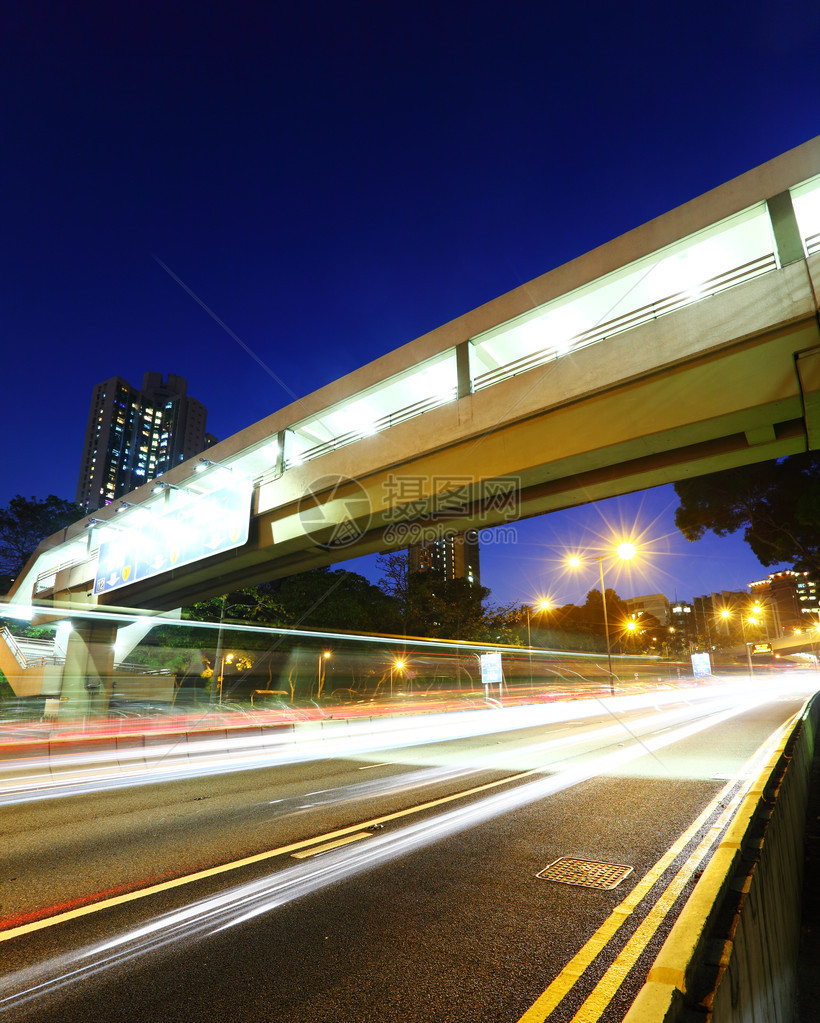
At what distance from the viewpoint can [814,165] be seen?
9031 millimetres

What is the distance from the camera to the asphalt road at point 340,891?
3211 millimetres

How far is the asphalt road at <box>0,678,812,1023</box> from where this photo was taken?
3.21 metres

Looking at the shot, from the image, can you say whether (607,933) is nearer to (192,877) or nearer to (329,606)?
(192,877)

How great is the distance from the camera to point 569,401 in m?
10.4

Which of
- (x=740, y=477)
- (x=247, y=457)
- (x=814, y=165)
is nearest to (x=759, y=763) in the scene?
(x=814, y=165)

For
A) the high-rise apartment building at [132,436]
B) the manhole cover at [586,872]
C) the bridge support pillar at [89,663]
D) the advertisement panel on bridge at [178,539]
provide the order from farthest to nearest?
1. the high-rise apartment building at [132,436]
2. the bridge support pillar at [89,663]
3. the advertisement panel on bridge at [178,539]
4. the manhole cover at [586,872]

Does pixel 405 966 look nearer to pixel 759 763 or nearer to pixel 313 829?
pixel 313 829

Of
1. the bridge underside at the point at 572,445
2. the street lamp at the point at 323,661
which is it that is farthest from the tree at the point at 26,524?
the bridge underside at the point at 572,445

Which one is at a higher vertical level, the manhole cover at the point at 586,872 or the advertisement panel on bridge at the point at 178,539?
the advertisement panel on bridge at the point at 178,539

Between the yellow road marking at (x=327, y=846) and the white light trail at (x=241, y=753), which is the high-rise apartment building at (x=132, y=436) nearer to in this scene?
the white light trail at (x=241, y=753)

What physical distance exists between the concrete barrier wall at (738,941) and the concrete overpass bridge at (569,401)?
Answer: 6.98 m

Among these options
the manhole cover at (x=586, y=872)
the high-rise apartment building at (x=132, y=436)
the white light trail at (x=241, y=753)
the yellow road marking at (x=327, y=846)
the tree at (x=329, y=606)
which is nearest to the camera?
the manhole cover at (x=586, y=872)

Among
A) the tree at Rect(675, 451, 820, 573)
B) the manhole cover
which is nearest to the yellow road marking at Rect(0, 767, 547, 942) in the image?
the manhole cover

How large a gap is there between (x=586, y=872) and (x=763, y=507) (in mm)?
22809
